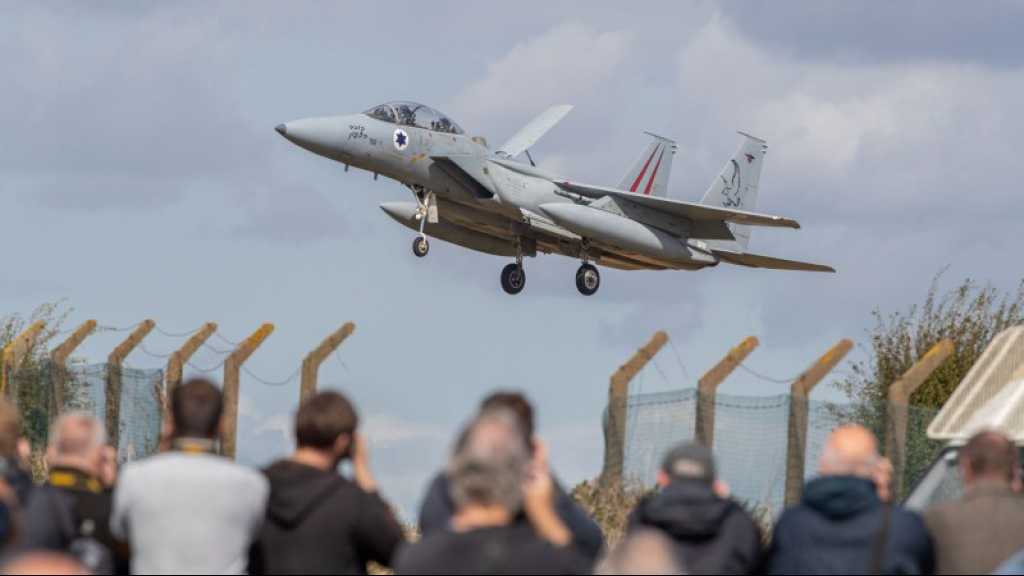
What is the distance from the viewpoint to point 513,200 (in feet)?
102

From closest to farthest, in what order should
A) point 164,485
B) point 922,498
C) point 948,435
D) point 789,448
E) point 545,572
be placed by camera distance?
point 545,572 → point 164,485 → point 922,498 → point 948,435 → point 789,448

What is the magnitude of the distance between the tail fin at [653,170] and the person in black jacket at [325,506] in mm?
27993

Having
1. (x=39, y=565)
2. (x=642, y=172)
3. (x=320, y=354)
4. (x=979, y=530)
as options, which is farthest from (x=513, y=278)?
(x=39, y=565)

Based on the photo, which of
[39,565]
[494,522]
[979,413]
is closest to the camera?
[39,565]

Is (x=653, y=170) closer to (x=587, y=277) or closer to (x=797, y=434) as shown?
(x=587, y=277)

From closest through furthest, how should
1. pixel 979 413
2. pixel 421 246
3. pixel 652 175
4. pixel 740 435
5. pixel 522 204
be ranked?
pixel 979 413 → pixel 740 435 → pixel 421 246 → pixel 522 204 → pixel 652 175

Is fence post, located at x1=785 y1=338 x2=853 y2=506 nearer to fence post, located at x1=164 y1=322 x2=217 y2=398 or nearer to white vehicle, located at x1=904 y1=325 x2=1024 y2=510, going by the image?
white vehicle, located at x1=904 y1=325 x2=1024 y2=510

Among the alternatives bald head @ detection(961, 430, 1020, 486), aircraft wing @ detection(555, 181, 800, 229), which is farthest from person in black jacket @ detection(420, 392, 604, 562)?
aircraft wing @ detection(555, 181, 800, 229)

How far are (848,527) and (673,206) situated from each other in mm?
26273

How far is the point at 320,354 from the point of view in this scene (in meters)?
13.5

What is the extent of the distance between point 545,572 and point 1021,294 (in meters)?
20.3

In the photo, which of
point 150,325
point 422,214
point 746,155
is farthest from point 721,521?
point 746,155

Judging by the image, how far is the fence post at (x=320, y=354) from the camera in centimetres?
1352

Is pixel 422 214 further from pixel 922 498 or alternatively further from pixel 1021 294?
pixel 922 498
